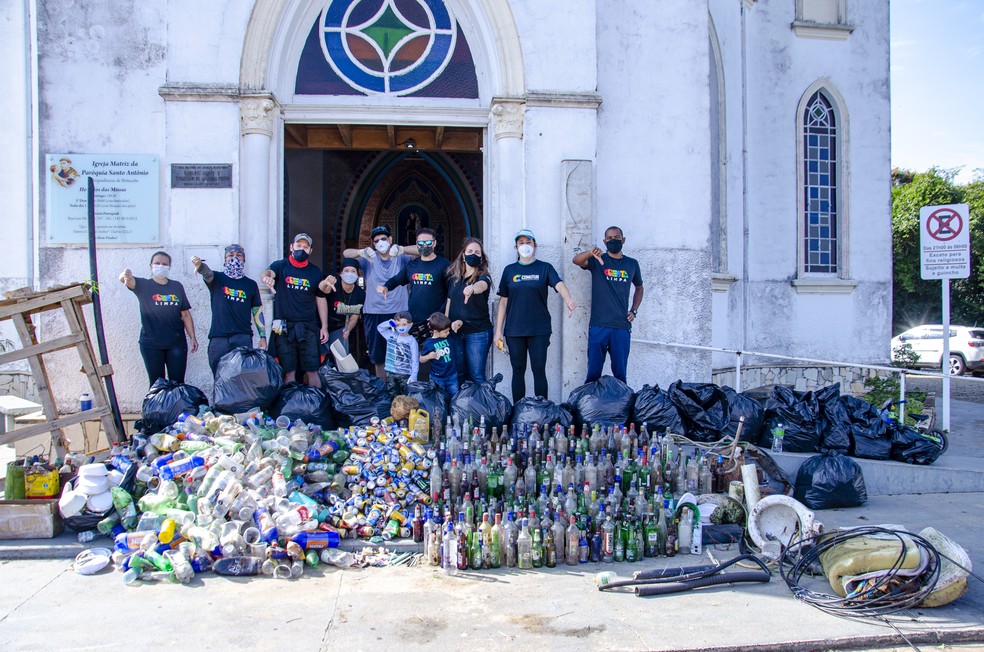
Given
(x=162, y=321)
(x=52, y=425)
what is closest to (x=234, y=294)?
(x=162, y=321)

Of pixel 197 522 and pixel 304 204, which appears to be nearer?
pixel 197 522

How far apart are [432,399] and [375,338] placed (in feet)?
4.22

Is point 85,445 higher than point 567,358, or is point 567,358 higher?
point 567,358

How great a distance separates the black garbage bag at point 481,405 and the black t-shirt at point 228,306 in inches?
88.0

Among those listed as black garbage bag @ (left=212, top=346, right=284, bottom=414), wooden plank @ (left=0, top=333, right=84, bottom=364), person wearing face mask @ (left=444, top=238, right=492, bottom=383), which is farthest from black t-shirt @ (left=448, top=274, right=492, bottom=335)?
wooden plank @ (left=0, top=333, right=84, bottom=364)

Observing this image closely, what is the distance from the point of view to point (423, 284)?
7.45 meters

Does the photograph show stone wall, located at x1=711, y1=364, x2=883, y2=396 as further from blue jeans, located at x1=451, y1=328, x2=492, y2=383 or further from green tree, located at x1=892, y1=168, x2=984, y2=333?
green tree, located at x1=892, y1=168, x2=984, y2=333

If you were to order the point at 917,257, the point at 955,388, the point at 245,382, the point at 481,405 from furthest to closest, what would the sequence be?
the point at 917,257, the point at 955,388, the point at 481,405, the point at 245,382

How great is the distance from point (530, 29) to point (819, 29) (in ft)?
20.4

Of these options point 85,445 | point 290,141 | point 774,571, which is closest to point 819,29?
point 290,141

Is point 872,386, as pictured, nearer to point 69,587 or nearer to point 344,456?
point 344,456

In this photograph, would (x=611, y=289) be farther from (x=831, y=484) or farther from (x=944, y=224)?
(x=944, y=224)

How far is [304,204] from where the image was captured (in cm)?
1287

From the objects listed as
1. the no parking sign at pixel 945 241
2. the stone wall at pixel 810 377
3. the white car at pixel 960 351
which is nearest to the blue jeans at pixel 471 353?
the no parking sign at pixel 945 241
